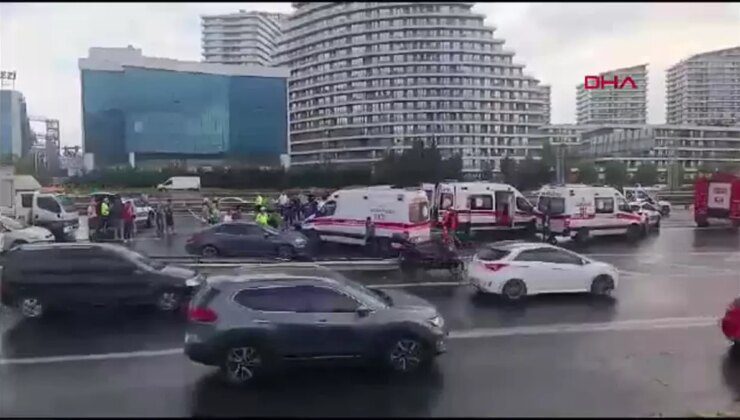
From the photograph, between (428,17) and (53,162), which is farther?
(53,162)

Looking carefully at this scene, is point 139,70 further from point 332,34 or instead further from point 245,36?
point 332,34

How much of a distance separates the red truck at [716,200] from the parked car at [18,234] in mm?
21294

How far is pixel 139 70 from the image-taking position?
1664 centimetres

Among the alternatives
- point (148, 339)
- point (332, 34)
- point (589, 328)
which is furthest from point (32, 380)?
point (332, 34)

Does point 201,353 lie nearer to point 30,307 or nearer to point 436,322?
point 436,322

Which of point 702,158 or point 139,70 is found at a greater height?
point 139,70

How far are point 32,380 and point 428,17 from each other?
1026 centimetres

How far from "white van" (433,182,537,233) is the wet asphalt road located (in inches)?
274

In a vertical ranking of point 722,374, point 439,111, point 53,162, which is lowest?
point 722,374

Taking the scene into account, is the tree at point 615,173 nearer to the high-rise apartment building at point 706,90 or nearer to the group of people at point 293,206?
the high-rise apartment building at point 706,90

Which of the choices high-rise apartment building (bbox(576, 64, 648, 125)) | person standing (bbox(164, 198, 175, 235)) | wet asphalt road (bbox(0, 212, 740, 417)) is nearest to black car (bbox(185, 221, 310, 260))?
person standing (bbox(164, 198, 175, 235))

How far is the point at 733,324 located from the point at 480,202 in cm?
1126

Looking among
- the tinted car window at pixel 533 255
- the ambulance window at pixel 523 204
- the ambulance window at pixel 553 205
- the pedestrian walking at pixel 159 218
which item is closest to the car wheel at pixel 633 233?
the ambulance window at pixel 553 205

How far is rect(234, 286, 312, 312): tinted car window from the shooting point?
6.70 meters
